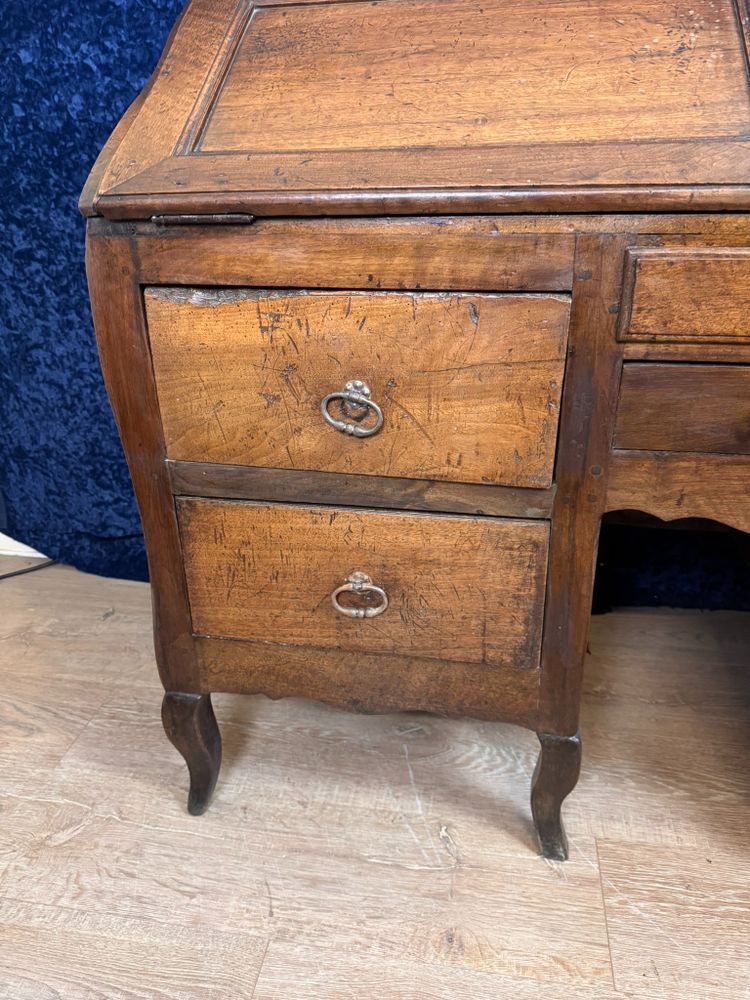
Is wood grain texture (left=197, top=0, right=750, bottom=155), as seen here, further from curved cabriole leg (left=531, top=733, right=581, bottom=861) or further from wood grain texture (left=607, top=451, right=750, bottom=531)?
curved cabriole leg (left=531, top=733, right=581, bottom=861)

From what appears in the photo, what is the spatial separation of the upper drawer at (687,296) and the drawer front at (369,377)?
0.25 feet

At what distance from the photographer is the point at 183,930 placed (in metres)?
1.10

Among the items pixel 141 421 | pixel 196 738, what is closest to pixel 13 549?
pixel 196 738

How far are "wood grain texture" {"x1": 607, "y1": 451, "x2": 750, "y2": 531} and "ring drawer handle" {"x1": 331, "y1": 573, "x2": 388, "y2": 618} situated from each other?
30 cm

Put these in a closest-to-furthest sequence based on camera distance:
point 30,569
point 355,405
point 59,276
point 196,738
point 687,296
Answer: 1. point 687,296
2. point 355,405
3. point 196,738
4. point 59,276
5. point 30,569

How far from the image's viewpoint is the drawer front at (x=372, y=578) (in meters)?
0.96

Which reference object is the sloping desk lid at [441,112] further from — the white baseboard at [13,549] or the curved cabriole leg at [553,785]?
the white baseboard at [13,549]

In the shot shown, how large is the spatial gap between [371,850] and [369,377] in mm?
749

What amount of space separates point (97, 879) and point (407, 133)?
1109 mm

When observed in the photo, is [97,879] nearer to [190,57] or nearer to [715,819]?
[715,819]

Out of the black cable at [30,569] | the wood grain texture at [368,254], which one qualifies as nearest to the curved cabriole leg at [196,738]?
the wood grain texture at [368,254]

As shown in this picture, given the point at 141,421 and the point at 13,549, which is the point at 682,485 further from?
the point at 13,549

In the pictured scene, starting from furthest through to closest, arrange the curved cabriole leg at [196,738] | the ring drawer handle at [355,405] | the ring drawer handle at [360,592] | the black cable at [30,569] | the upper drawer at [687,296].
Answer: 1. the black cable at [30,569]
2. the curved cabriole leg at [196,738]
3. the ring drawer handle at [360,592]
4. the ring drawer handle at [355,405]
5. the upper drawer at [687,296]

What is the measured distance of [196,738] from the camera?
120cm
